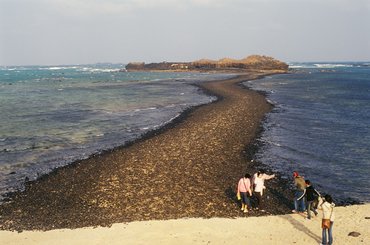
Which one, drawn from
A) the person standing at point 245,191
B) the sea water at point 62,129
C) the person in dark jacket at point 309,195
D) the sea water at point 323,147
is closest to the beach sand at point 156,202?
the person standing at point 245,191

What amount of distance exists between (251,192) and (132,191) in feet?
19.3

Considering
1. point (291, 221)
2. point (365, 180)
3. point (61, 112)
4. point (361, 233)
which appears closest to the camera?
point (361, 233)

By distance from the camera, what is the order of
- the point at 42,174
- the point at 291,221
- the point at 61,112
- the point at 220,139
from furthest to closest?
the point at 61,112 → the point at 220,139 → the point at 42,174 → the point at 291,221

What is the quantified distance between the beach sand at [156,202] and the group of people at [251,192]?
47 cm

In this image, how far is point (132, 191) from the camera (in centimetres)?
1920

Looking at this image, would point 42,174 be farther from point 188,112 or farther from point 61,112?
point 61,112

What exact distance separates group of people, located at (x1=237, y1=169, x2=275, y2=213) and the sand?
1130mm

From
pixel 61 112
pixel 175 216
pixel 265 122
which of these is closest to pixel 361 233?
pixel 175 216

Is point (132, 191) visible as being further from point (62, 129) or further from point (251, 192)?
point (62, 129)

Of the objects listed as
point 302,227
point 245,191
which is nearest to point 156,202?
point 245,191

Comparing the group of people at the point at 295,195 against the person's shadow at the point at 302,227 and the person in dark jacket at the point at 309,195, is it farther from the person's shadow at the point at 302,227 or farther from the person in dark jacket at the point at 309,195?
the person's shadow at the point at 302,227

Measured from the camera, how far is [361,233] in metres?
14.2

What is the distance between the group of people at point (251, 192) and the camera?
1688cm

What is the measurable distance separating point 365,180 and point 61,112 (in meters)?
38.7
